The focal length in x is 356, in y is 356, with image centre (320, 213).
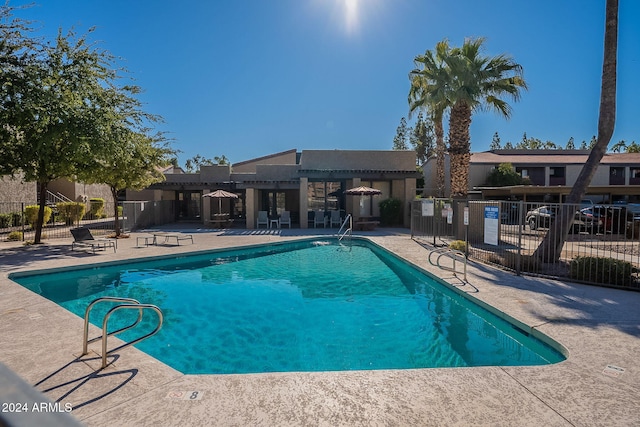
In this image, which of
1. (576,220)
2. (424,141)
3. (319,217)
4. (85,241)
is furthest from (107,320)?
(424,141)

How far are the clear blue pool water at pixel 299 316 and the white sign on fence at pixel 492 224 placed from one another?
2122 mm

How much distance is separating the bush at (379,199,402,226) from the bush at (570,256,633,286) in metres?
13.9

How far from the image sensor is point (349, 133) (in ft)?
119

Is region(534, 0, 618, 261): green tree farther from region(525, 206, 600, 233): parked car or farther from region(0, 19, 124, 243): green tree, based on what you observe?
region(0, 19, 124, 243): green tree

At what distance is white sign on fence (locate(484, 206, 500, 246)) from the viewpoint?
959 cm

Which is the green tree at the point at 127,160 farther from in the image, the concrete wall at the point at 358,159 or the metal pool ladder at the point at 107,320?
the metal pool ladder at the point at 107,320

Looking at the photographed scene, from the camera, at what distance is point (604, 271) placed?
8.29 metres

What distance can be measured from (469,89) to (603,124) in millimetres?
6368

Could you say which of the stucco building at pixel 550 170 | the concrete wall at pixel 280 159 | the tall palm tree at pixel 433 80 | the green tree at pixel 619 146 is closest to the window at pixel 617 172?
the stucco building at pixel 550 170

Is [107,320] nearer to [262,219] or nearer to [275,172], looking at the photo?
[262,219]

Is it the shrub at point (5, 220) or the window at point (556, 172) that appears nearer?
the shrub at point (5, 220)

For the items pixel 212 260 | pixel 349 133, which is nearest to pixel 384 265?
pixel 212 260

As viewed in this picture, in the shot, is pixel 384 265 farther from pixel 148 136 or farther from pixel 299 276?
pixel 148 136

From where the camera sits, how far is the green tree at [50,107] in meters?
12.2
